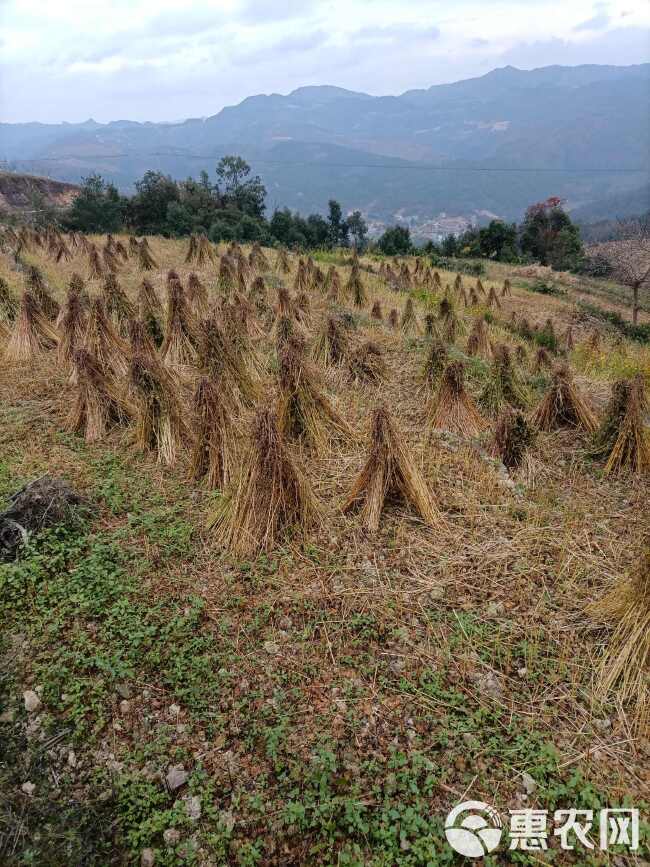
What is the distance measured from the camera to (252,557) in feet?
11.3

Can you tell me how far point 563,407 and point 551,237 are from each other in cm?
3585

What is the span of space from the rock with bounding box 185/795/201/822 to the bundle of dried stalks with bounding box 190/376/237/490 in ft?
7.41

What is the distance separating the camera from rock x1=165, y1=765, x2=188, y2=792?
2197mm

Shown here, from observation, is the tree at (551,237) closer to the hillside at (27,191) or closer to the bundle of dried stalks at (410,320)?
Answer: the bundle of dried stalks at (410,320)

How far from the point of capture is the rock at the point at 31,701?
2477 mm

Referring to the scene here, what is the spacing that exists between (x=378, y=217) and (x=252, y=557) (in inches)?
7464

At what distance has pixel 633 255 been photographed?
17547 millimetres

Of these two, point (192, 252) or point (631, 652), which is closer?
point (631, 652)

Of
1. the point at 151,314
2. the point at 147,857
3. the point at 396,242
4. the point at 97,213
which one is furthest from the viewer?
the point at 396,242

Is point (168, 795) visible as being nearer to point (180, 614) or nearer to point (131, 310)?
point (180, 614)

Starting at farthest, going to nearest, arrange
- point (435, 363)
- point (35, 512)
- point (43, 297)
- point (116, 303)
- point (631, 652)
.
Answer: point (43, 297) < point (116, 303) < point (435, 363) < point (35, 512) < point (631, 652)

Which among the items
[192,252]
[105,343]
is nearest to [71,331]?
[105,343]

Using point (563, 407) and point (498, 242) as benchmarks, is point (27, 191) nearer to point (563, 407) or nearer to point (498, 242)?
point (498, 242)

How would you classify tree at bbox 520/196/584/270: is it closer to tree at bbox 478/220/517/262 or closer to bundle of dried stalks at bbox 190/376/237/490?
tree at bbox 478/220/517/262
